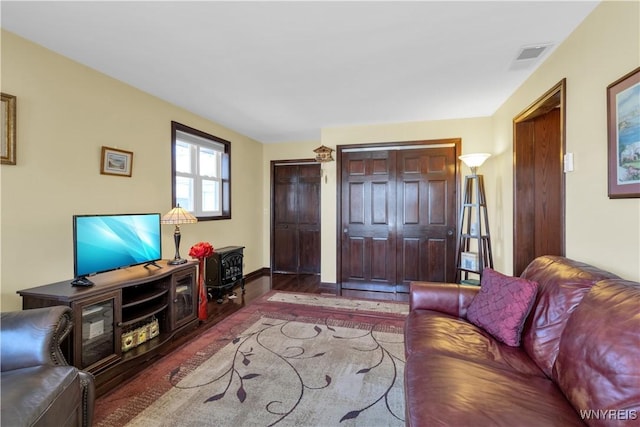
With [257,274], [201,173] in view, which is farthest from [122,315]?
[257,274]

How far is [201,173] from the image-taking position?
3.96 meters

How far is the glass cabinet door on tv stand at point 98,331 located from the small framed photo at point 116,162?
1.15 metres

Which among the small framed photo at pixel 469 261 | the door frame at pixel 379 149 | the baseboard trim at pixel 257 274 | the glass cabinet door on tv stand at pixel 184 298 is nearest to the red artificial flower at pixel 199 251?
the glass cabinet door on tv stand at pixel 184 298

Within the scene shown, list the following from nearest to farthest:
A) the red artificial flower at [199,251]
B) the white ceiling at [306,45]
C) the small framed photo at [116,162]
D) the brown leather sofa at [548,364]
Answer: the brown leather sofa at [548,364]
the white ceiling at [306,45]
the small framed photo at [116,162]
the red artificial flower at [199,251]

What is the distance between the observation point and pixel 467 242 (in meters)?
3.82

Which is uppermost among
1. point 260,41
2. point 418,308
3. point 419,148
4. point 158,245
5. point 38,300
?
point 260,41

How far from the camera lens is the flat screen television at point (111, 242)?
201cm

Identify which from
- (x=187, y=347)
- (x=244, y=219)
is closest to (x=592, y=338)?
(x=187, y=347)

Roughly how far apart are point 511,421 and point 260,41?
243cm

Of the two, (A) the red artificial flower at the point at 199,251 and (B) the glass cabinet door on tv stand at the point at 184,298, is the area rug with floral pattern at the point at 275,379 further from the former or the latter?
(A) the red artificial flower at the point at 199,251

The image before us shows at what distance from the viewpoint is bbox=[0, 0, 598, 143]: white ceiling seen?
1686mm

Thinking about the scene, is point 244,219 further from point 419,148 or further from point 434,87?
point 434,87

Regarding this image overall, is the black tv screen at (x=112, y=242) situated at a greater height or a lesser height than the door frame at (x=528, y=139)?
lesser

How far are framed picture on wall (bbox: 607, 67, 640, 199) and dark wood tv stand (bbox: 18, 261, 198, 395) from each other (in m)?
3.12
